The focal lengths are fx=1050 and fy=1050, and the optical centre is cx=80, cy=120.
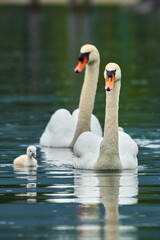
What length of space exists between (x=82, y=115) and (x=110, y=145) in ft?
9.35

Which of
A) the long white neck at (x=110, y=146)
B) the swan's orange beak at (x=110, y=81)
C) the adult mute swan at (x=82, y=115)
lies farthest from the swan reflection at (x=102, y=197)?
the adult mute swan at (x=82, y=115)

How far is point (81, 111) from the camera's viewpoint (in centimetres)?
1781

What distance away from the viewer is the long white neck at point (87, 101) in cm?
1769

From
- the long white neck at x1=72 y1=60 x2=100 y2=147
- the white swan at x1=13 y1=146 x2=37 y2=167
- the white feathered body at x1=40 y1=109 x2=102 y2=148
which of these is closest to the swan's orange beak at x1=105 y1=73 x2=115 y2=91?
the white swan at x1=13 y1=146 x2=37 y2=167

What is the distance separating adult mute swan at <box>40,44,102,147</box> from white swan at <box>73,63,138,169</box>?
7.13ft

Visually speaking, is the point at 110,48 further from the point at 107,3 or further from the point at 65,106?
the point at 107,3

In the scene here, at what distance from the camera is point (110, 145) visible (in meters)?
14.9

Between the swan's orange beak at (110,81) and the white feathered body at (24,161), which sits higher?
the swan's orange beak at (110,81)

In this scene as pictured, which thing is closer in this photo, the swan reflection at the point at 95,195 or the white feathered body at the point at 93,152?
the swan reflection at the point at 95,195

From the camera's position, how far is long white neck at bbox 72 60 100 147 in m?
17.7

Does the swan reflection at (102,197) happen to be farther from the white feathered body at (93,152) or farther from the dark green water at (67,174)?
the white feathered body at (93,152)

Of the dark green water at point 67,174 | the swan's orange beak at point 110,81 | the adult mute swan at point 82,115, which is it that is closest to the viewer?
the dark green water at point 67,174

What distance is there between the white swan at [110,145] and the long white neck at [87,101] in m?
1.91

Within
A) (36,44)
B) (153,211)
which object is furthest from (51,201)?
(36,44)
